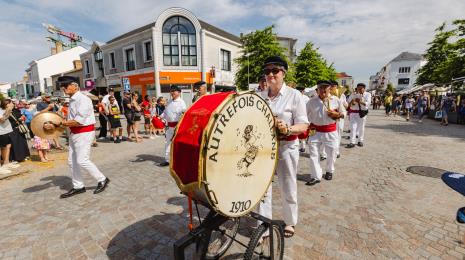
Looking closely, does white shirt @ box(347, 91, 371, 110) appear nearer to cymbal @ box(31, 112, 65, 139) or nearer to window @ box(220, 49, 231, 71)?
cymbal @ box(31, 112, 65, 139)

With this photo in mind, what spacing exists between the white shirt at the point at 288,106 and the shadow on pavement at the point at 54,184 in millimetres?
4635

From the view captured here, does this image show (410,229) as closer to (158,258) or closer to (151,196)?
(158,258)

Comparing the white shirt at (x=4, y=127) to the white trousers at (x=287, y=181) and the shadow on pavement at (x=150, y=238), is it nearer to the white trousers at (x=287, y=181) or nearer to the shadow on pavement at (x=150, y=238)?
the shadow on pavement at (x=150, y=238)

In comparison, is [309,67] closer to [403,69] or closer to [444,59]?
[444,59]

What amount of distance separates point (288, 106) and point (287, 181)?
0.91 m

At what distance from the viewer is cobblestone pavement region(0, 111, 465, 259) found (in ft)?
9.33

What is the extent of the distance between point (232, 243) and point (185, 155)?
1.70 metres

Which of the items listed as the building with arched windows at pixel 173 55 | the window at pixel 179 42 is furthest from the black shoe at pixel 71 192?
the window at pixel 179 42

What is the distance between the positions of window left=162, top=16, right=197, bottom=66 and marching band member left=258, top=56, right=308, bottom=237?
22478 mm

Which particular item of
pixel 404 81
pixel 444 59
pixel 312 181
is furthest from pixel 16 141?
pixel 404 81

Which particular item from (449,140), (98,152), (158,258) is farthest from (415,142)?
(98,152)

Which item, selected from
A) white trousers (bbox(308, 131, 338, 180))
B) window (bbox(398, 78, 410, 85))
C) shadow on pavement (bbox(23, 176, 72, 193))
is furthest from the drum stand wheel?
window (bbox(398, 78, 410, 85))

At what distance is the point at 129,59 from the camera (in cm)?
2609

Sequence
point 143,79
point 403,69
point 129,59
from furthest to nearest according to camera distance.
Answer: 1. point 403,69
2. point 129,59
3. point 143,79
